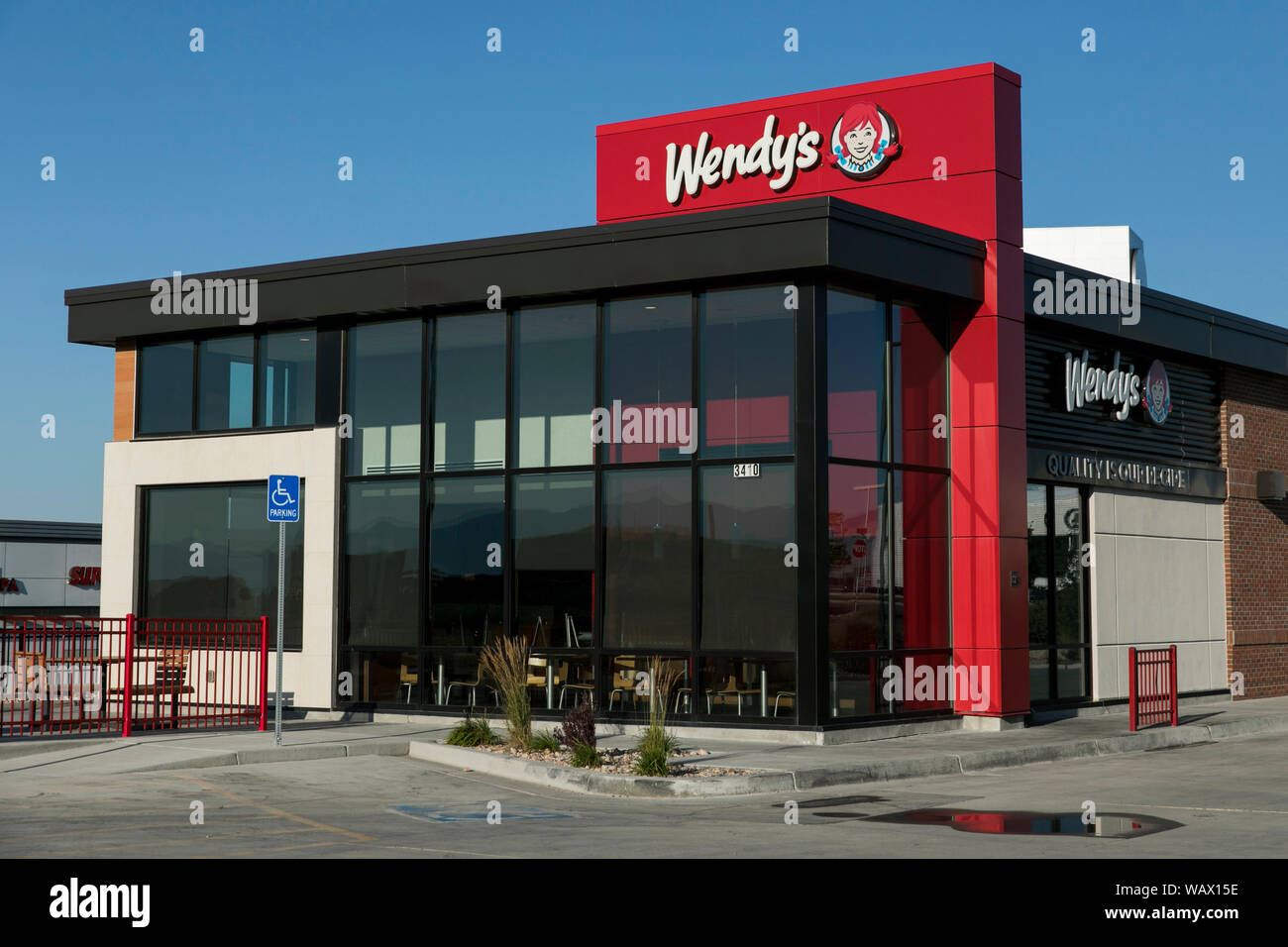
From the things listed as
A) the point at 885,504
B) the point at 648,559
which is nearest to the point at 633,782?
the point at 648,559

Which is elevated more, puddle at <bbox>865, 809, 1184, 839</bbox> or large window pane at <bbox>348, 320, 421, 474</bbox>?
large window pane at <bbox>348, 320, 421, 474</bbox>

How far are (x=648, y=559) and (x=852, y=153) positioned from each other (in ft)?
23.6

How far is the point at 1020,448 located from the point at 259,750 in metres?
11.4

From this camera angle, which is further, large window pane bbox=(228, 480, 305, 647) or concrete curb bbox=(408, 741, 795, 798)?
large window pane bbox=(228, 480, 305, 647)

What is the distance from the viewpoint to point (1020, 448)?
2078 cm

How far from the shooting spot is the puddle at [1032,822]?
1145 cm

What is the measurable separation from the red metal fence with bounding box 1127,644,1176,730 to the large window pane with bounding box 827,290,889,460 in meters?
4.99

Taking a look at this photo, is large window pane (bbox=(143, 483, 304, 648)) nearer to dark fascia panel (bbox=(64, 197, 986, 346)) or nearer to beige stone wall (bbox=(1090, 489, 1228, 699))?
dark fascia panel (bbox=(64, 197, 986, 346))

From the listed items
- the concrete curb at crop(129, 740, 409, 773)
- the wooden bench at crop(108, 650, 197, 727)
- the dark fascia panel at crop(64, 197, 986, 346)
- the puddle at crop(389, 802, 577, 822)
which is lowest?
the puddle at crop(389, 802, 577, 822)

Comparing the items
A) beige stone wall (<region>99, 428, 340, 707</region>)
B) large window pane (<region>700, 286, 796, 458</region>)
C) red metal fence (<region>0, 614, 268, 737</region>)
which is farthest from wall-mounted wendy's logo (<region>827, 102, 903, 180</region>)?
red metal fence (<region>0, 614, 268, 737</region>)

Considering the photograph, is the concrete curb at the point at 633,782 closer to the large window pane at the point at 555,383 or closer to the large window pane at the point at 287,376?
the large window pane at the point at 555,383

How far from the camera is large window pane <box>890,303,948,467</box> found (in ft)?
64.9
